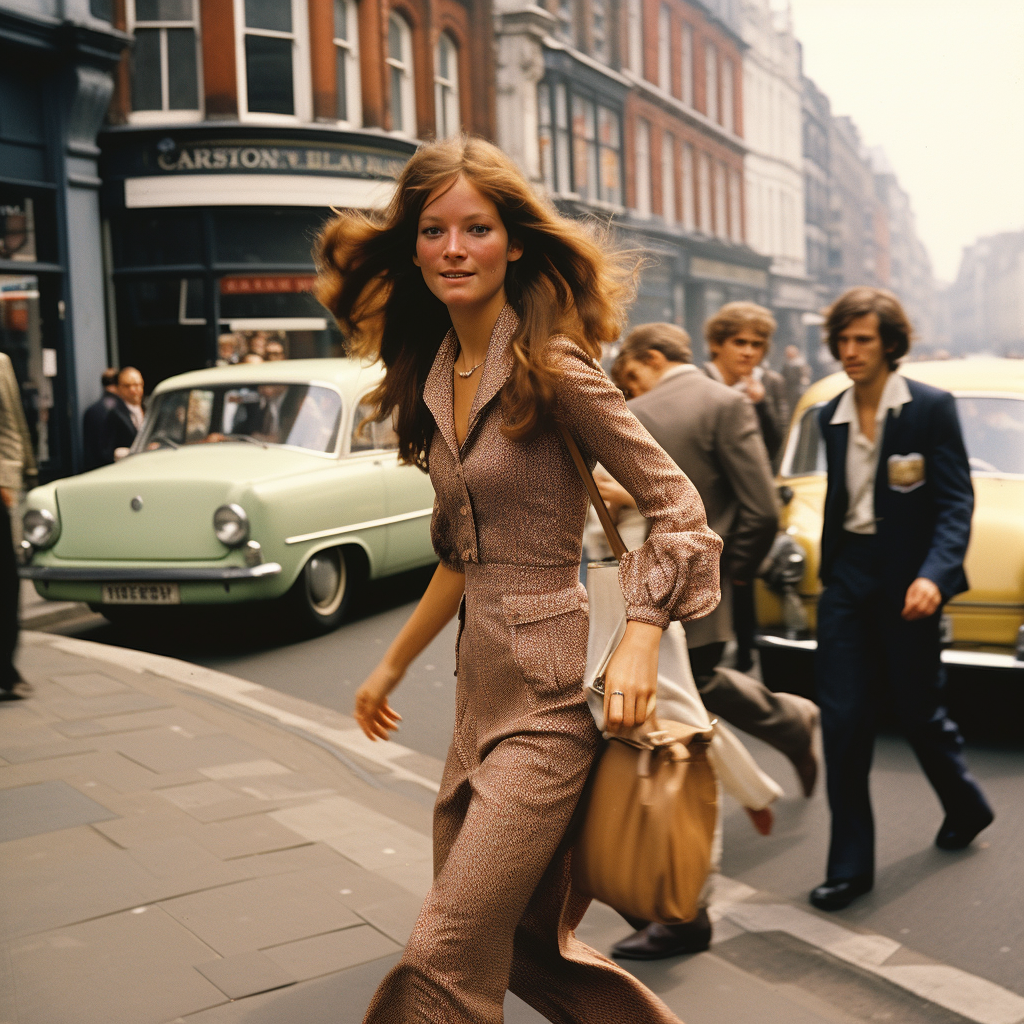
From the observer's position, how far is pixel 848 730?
4.14 metres

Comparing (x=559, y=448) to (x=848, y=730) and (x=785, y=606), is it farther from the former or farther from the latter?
(x=785, y=606)

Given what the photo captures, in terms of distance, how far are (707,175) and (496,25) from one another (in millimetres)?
13661

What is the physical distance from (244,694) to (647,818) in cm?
468

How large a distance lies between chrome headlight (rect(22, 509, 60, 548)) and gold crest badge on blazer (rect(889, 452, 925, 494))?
564 centimetres

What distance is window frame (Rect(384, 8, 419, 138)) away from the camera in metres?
21.8

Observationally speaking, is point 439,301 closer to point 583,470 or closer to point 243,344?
point 583,470

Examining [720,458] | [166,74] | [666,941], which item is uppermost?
[166,74]

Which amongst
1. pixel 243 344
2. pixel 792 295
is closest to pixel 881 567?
pixel 243 344

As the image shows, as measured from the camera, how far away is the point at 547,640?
7.20 feet

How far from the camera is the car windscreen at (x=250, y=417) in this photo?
8.88 meters

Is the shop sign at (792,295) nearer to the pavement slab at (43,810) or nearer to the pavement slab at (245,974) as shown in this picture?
the pavement slab at (43,810)

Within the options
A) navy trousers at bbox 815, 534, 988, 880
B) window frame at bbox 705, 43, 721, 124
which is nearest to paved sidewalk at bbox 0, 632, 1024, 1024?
navy trousers at bbox 815, 534, 988, 880

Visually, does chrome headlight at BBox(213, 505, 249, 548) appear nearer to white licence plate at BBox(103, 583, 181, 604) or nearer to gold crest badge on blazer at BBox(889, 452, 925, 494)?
white licence plate at BBox(103, 583, 181, 604)

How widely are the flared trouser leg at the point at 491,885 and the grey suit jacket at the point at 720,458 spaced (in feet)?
6.98
